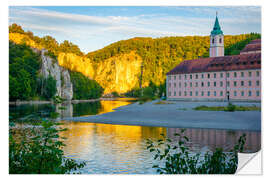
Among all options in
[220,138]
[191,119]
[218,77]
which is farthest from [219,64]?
[220,138]

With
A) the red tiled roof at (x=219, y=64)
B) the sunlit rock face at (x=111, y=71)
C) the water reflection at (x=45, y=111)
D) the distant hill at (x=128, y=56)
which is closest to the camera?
the water reflection at (x=45, y=111)

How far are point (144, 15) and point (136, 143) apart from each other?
711 cm

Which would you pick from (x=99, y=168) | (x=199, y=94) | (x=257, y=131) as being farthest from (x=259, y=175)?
(x=199, y=94)

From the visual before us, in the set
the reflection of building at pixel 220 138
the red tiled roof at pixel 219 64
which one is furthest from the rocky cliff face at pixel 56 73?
the reflection of building at pixel 220 138

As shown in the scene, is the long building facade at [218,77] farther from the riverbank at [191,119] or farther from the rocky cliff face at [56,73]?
the rocky cliff face at [56,73]

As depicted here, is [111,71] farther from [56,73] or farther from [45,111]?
[45,111]

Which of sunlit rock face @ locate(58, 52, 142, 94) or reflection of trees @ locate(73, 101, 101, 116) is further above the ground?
sunlit rock face @ locate(58, 52, 142, 94)

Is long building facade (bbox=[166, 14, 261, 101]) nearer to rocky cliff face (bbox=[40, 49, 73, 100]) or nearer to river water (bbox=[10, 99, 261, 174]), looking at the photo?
river water (bbox=[10, 99, 261, 174])

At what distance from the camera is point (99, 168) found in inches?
424

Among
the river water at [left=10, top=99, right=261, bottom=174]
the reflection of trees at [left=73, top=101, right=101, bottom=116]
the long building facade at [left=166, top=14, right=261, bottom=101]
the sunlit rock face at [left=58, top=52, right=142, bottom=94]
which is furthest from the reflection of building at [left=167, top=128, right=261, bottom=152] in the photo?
the sunlit rock face at [left=58, top=52, right=142, bottom=94]

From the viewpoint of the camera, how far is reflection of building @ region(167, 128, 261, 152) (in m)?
14.5

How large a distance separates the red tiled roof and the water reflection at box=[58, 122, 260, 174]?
58.7ft

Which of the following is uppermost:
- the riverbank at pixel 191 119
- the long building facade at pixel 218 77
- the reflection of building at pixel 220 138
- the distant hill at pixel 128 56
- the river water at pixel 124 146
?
the distant hill at pixel 128 56

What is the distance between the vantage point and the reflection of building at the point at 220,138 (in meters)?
14.5
